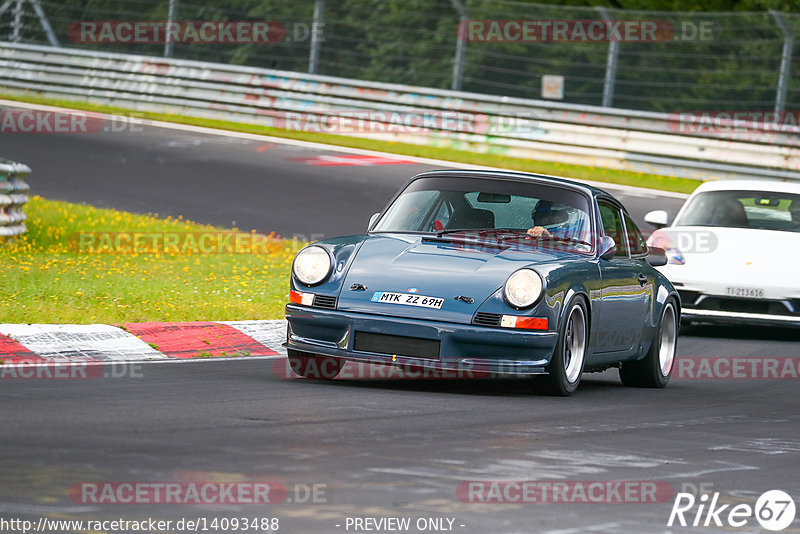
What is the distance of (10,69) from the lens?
26562mm

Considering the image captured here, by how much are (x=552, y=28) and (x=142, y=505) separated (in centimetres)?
2029

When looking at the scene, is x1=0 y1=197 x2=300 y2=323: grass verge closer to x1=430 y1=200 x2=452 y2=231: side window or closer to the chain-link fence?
x1=430 y1=200 x2=452 y2=231: side window

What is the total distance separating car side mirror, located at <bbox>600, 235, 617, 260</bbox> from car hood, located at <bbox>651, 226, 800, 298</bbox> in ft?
11.8

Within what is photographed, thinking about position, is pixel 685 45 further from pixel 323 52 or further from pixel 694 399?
pixel 694 399

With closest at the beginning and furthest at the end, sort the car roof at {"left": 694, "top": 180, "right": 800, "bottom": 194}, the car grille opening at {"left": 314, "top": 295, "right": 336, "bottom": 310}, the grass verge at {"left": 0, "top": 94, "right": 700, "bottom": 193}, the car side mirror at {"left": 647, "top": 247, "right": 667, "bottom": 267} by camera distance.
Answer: the car grille opening at {"left": 314, "top": 295, "right": 336, "bottom": 310}
the car side mirror at {"left": 647, "top": 247, "right": 667, "bottom": 267}
the car roof at {"left": 694, "top": 180, "right": 800, "bottom": 194}
the grass verge at {"left": 0, "top": 94, "right": 700, "bottom": 193}

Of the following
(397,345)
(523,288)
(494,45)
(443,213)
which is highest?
(494,45)

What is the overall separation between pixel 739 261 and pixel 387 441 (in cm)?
700

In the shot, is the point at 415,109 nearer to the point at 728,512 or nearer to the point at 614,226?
the point at 614,226

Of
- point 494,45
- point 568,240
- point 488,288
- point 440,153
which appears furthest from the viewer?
point 494,45

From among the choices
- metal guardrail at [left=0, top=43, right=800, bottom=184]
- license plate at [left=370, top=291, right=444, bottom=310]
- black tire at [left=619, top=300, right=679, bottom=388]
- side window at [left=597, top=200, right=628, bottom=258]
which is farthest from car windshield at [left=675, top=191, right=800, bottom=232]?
metal guardrail at [left=0, top=43, right=800, bottom=184]

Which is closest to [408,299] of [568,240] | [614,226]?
[568,240]

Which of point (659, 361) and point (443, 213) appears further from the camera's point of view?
point (659, 361)

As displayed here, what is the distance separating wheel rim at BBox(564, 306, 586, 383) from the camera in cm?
877

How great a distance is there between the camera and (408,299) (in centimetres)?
831
